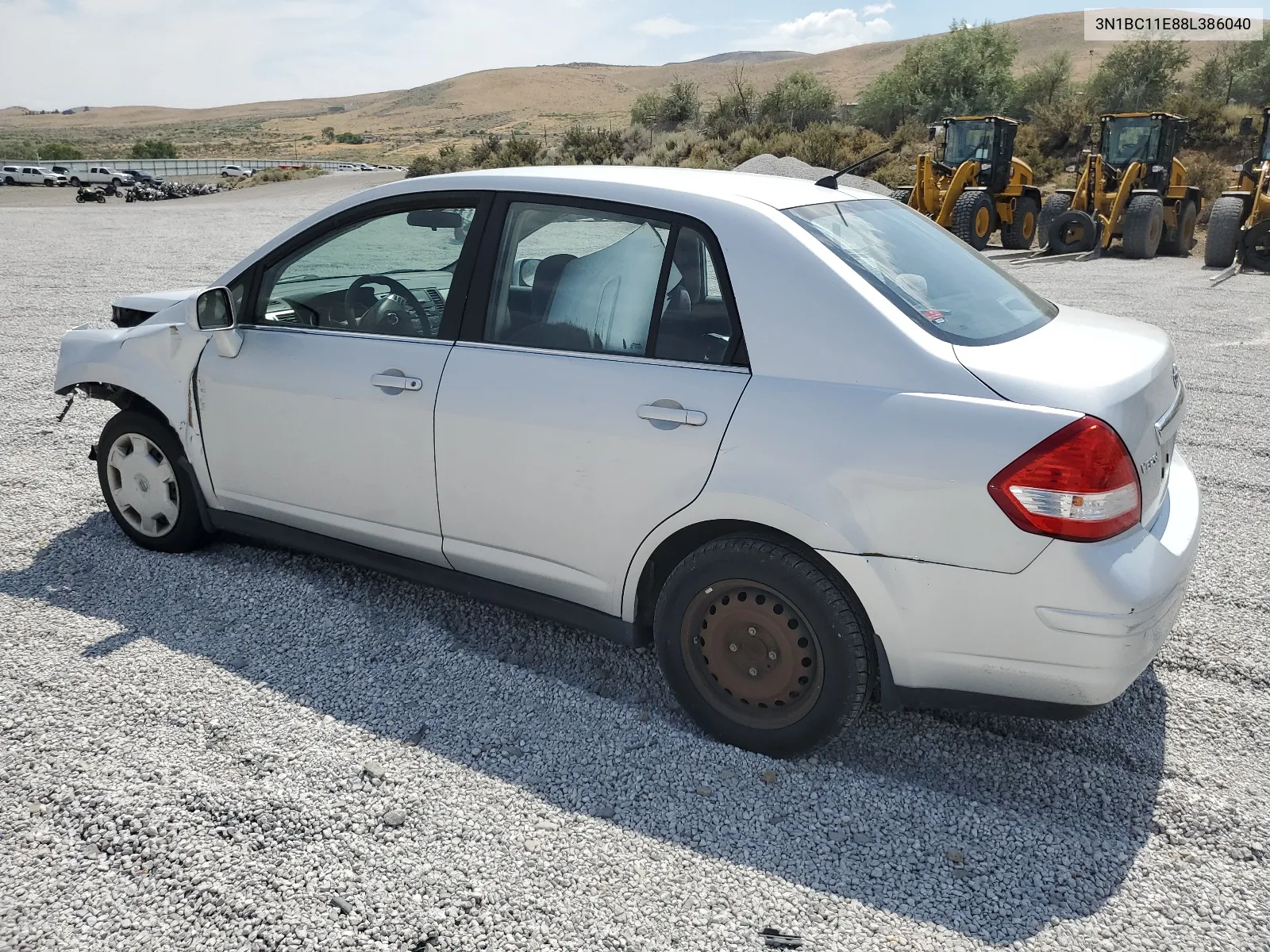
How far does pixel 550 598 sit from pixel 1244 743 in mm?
2288

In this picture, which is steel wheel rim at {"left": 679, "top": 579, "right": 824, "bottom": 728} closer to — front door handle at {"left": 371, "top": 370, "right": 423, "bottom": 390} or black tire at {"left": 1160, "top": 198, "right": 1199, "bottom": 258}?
front door handle at {"left": 371, "top": 370, "right": 423, "bottom": 390}

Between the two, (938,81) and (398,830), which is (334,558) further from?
(938,81)

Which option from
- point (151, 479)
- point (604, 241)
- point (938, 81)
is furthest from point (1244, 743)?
point (938, 81)

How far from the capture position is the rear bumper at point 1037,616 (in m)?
2.52

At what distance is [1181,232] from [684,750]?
2021 cm

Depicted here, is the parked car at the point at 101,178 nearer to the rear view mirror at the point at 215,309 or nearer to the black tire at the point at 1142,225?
the black tire at the point at 1142,225

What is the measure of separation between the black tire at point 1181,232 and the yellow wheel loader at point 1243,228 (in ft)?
4.90

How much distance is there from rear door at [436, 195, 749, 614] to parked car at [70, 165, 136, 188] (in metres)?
48.4

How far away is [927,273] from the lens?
312cm

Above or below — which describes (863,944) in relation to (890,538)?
below

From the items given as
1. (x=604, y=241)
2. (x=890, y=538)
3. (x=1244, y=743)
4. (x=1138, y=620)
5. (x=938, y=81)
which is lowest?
(x=1244, y=743)

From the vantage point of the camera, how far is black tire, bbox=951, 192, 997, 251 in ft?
62.1

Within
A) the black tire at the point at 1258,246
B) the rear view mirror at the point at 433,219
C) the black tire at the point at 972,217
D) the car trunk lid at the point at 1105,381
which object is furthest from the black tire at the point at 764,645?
the black tire at the point at 1258,246

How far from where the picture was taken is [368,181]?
134ft
